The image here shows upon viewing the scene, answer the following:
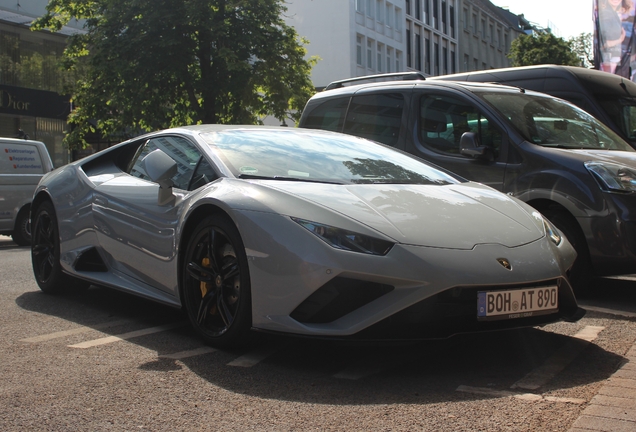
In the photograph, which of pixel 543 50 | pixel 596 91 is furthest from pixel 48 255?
pixel 543 50

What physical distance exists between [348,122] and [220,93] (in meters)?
19.9

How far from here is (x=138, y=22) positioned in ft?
86.6

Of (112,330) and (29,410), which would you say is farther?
(112,330)

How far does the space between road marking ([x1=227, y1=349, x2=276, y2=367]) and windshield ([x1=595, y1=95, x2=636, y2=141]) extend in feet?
21.6

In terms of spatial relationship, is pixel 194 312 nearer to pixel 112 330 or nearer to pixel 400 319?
pixel 112 330

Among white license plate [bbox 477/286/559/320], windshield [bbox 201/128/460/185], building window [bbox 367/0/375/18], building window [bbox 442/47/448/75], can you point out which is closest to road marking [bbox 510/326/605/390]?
white license plate [bbox 477/286/559/320]

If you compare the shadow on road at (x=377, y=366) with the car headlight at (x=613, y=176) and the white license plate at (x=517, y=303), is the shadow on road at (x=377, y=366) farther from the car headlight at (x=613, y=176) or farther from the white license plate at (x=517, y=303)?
the car headlight at (x=613, y=176)

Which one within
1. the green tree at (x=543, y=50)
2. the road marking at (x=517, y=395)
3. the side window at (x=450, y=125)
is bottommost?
the road marking at (x=517, y=395)

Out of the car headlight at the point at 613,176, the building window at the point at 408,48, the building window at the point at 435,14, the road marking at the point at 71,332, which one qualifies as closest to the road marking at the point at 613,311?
the car headlight at the point at 613,176

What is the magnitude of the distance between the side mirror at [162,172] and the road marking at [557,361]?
7.42 ft

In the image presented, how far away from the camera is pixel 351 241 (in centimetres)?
370

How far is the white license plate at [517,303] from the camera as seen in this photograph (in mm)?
3701

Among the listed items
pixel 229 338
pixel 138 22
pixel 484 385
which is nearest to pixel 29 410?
pixel 229 338

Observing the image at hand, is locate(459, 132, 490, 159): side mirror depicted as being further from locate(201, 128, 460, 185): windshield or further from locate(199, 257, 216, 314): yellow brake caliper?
locate(199, 257, 216, 314): yellow brake caliper
